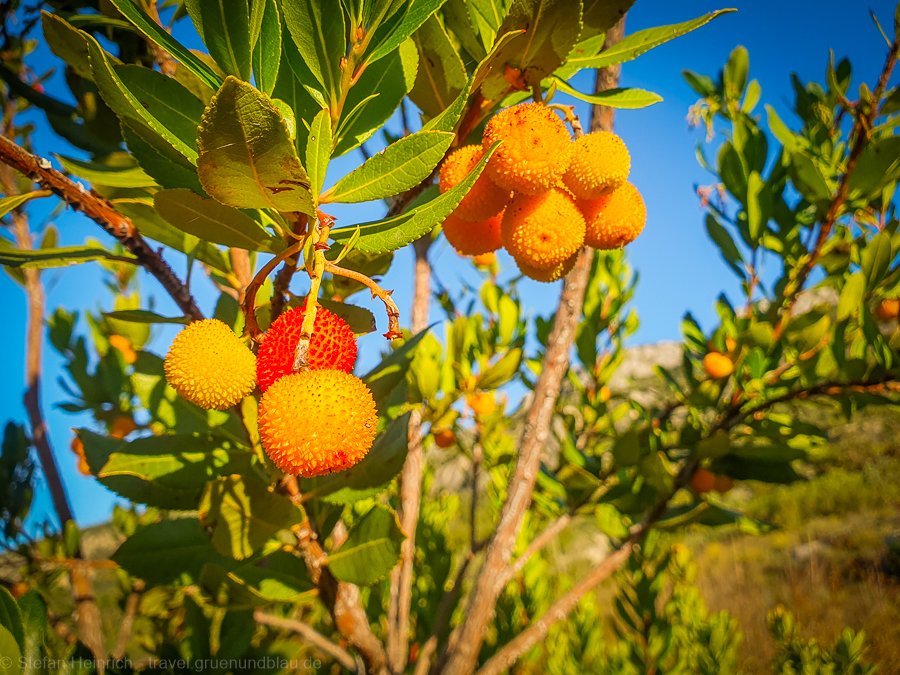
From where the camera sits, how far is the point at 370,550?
2.02ft

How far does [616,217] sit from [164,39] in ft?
1.82

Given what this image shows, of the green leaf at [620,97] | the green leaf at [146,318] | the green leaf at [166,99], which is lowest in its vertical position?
the green leaf at [146,318]

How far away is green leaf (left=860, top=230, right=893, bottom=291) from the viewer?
1094mm

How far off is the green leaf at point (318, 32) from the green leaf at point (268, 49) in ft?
0.07

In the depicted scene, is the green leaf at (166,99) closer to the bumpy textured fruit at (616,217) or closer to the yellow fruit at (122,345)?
the bumpy textured fruit at (616,217)

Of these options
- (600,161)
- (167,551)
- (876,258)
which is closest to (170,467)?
(167,551)

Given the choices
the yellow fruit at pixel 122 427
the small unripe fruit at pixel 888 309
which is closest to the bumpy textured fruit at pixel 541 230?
the small unripe fruit at pixel 888 309

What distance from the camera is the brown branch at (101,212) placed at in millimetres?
508

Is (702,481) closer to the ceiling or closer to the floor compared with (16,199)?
closer to the floor

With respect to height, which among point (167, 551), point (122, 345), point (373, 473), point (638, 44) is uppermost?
point (638, 44)

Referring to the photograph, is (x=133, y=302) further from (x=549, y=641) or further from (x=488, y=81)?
(x=549, y=641)

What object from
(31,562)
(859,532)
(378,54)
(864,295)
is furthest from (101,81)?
(859,532)

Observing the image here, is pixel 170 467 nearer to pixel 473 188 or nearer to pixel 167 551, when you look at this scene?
pixel 167 551

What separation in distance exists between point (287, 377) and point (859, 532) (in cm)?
1076
